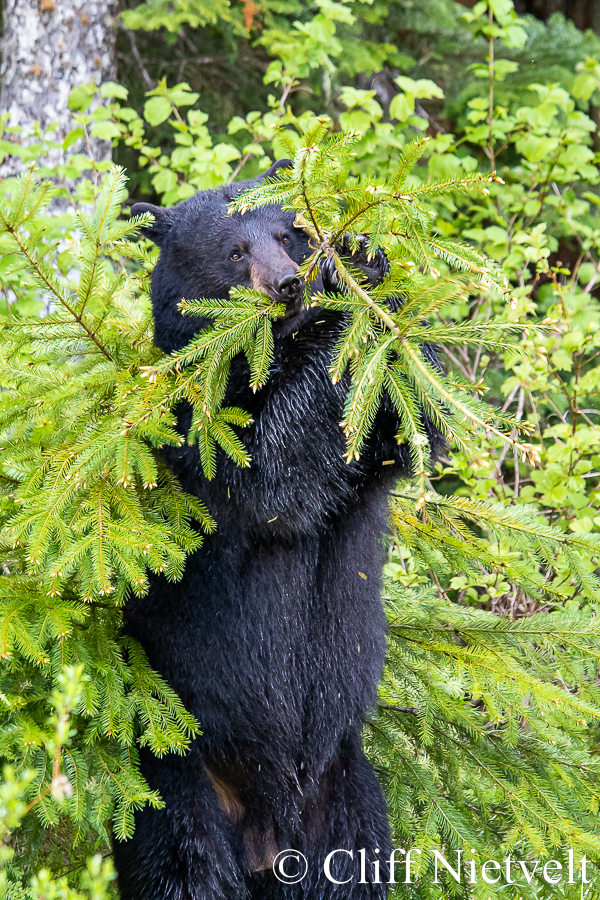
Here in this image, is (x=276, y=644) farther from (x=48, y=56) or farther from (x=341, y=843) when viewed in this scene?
(x=48, y=56)

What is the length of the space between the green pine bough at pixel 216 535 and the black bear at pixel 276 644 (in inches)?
4.3

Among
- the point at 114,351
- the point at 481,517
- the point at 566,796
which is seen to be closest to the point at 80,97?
the point at 114,351

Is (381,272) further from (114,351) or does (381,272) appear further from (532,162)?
(532,162)

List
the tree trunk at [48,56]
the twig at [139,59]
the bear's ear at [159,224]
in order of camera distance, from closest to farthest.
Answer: the bear's ear at [159,224], the tree trunk at [48,56], the twig at [139,59]

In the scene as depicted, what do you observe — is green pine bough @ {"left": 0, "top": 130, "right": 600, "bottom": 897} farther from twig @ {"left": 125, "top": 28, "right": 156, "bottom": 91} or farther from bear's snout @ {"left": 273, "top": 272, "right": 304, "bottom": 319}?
twig @ {"left": 125, "top": 28, "right": 156, "bottom": 91}

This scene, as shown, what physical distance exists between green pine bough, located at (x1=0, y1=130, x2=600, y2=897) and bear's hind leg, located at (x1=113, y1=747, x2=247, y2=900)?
0.12m

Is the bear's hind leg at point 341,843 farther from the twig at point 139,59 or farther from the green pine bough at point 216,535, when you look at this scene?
the twig at point 139,59

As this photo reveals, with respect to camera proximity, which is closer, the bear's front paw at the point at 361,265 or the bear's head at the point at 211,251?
the bear's front paw at the point at 361,265

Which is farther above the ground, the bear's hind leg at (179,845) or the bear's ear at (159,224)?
the bear's ear at (159,224)

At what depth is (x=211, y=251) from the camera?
102 inches

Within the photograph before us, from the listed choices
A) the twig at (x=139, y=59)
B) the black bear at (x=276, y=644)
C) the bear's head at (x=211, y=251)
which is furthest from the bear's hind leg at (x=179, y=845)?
the twig at (x=139, y=59)

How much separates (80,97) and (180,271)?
245 cm

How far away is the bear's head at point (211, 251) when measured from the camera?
2.49m

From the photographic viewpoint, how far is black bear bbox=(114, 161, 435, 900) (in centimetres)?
228
